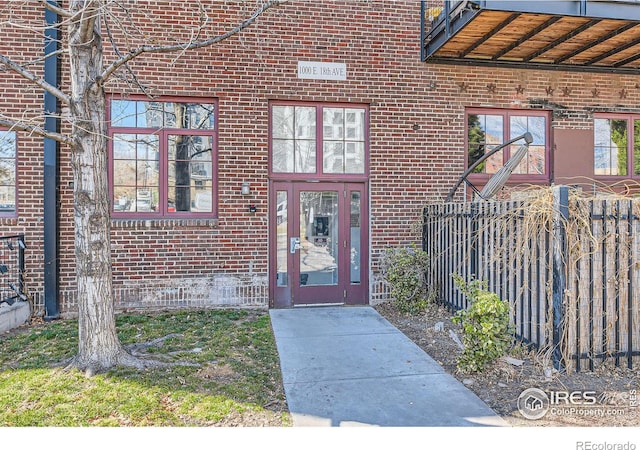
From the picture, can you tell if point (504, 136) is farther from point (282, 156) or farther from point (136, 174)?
point (136, 174)

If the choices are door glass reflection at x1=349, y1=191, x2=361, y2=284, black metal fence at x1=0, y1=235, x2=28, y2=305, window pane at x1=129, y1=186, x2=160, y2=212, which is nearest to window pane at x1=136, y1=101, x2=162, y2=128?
window pane at x1=129, y1=186, x2=160, y2=212

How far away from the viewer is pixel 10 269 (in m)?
6.78

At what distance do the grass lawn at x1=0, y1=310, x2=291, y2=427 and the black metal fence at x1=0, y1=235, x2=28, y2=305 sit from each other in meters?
1.26

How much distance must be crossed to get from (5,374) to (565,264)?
5765mm

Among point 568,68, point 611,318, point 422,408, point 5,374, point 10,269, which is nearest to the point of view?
point 422,408

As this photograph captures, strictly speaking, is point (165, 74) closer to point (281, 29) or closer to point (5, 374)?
point (281, 29)

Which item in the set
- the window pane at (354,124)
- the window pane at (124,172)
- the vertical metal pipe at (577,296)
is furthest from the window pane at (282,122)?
the vertical metal pipe at (577,296)

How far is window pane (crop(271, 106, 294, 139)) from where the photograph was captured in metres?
7.62

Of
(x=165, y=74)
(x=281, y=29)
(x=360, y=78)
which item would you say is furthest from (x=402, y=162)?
(x=165, y=74)

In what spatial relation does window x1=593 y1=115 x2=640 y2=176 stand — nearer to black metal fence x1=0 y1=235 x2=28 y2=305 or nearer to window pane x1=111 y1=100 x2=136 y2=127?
window pane x1=111 y1=100 x2=136 y2=127

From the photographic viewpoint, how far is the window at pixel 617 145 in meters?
8.54

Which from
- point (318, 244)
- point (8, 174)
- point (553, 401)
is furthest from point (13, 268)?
point (553, 401)

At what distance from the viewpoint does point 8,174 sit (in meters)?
6.98

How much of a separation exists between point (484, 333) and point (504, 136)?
5180mm
